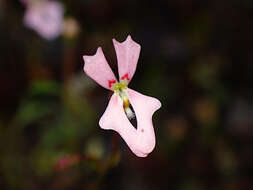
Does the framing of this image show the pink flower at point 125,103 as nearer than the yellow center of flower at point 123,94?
Yes

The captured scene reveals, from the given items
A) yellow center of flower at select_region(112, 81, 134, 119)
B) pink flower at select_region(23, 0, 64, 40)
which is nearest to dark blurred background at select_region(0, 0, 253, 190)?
pink flower at select_region(23, 0, 64, 40)

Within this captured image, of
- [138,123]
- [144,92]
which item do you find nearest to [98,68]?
[138,123]

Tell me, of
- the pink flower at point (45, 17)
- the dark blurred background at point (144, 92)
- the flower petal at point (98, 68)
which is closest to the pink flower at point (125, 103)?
the flower petal at point (98, 68)

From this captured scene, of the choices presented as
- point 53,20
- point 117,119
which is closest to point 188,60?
point 53,20

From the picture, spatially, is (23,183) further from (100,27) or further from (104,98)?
(100,27)

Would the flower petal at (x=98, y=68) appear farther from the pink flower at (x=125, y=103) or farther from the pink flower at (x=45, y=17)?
the pink flower at (x=45, y=17)

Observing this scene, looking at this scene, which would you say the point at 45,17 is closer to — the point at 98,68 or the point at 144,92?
the point at 144,92

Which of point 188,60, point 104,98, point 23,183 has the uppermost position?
point 188,60
